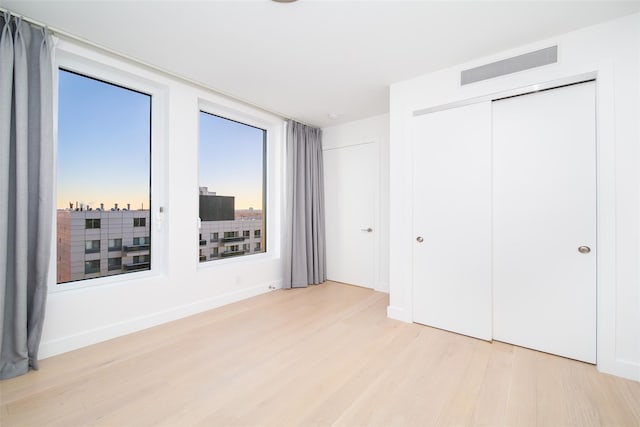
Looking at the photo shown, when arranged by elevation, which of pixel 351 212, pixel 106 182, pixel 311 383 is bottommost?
pixel 311 383

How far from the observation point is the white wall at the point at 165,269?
2.26 meters

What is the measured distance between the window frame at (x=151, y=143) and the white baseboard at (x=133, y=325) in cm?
38

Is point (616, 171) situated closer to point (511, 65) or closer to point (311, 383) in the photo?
point (511, 65)

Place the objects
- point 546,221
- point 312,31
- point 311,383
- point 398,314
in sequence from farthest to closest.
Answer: point 398,314 → point 546,221 → point 312,31 → point 311,383

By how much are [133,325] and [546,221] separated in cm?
368

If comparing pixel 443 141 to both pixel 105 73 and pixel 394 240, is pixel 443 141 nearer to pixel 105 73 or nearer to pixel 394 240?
pixel 394 240

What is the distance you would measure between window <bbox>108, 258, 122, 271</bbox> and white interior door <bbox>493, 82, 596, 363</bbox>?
3.46 metres

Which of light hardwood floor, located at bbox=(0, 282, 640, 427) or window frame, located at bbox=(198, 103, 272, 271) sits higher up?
window frame, located at bbox=(198, 103, 272, 271)

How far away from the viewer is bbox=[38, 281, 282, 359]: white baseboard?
217 cm

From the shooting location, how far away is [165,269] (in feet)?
9.38

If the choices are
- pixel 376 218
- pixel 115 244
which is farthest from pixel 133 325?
pixel 376 218

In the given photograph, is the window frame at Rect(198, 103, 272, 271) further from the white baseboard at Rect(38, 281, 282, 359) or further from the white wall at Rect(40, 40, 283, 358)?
the white baseboard at Rect(38, 281, 282, 359)

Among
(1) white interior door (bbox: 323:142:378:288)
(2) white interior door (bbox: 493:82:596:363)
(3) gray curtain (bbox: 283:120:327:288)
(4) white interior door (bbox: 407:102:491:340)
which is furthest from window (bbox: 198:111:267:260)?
(2) white interior door (bbox: 493:82:596:363)

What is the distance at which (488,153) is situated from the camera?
247 cm
